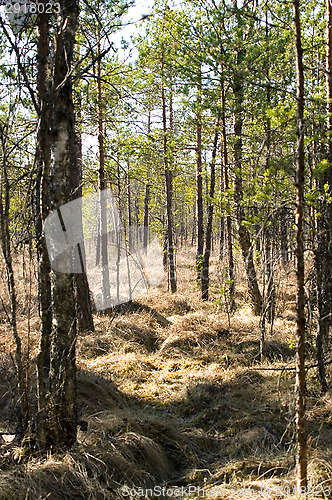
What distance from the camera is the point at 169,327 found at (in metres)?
9.82

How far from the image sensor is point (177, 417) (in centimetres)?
587

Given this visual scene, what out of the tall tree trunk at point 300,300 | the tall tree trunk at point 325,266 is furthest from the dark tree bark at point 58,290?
the tall tree trunk at point 325,266

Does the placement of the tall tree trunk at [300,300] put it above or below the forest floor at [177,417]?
above

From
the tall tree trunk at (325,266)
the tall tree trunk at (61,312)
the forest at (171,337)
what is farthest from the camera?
the tall tree trunk at (325,266)

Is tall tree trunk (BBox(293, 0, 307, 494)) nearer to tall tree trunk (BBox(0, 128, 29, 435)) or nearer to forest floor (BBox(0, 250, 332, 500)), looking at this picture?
forest floor (BBox(0, 250, 332, 500))

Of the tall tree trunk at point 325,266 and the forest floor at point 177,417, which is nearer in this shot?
the forest floor at point 177,417

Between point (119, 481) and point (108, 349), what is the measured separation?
4.67 metres

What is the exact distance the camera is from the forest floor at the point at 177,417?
359cm

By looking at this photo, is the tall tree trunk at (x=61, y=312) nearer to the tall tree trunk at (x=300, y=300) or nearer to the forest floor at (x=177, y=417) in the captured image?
the forest floor at (x=177, y=417)

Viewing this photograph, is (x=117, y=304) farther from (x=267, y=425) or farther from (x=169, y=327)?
(x=267, y=425)

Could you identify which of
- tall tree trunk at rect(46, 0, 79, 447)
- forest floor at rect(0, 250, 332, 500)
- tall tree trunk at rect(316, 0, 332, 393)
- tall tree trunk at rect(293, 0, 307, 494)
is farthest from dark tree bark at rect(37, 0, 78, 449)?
tall tree trunk at rect(316, 0, 332, 393)

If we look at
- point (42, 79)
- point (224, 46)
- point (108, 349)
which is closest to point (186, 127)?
Result: point (224, 46)

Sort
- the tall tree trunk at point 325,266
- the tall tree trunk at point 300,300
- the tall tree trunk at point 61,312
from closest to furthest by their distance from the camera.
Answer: the tall tree trunk at point 300,300
the tall tree trunk at point 61,312
the tall tree trunk at point 325,266

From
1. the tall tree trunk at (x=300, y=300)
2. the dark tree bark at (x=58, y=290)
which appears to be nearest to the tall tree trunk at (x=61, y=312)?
the dark tree bark at (x=58, y=290)
